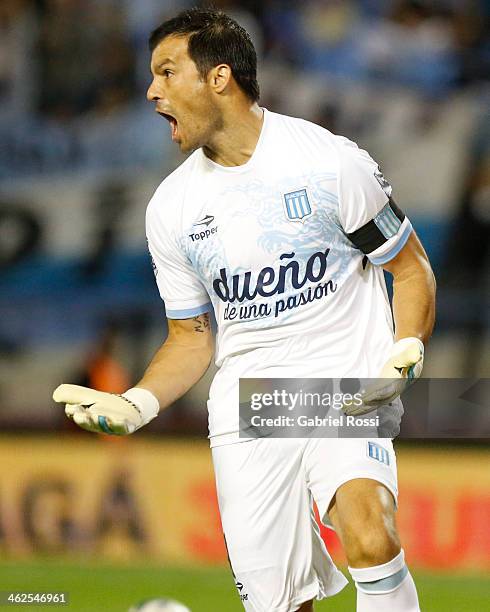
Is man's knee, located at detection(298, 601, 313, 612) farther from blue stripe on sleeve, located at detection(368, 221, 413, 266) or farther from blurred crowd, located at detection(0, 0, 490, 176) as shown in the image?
blurred crowd, located at detection(0, 0, 490, 176)

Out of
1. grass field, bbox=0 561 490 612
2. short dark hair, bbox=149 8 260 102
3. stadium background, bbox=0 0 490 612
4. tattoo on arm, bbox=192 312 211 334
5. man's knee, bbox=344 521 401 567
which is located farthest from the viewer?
stadium background, bbox=0 0 490 612

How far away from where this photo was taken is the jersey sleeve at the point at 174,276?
14.3ft

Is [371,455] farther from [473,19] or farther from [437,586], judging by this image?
[473,19]

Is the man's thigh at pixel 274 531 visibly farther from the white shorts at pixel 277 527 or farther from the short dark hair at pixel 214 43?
the short dark hair at pixel 214 43

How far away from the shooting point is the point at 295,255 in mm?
4059

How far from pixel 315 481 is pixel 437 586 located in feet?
12.5

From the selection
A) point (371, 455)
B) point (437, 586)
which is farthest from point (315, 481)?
point (437, 586)

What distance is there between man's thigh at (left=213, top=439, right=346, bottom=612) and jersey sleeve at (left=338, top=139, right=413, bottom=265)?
703mm

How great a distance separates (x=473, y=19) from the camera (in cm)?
1012

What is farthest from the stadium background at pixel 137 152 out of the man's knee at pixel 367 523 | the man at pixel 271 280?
the man's knee at pixel 367 523

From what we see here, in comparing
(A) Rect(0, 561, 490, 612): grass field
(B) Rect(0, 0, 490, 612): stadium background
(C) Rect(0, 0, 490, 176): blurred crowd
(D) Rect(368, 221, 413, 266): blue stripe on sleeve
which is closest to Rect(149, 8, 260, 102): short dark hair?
(D) Rect(368, 221, 413, 266): blue stripe on sleeve

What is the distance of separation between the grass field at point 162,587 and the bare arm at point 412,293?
3190mm

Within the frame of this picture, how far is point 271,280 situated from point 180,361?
52 centimetres

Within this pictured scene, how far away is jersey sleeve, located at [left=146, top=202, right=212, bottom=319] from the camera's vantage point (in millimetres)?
4352
